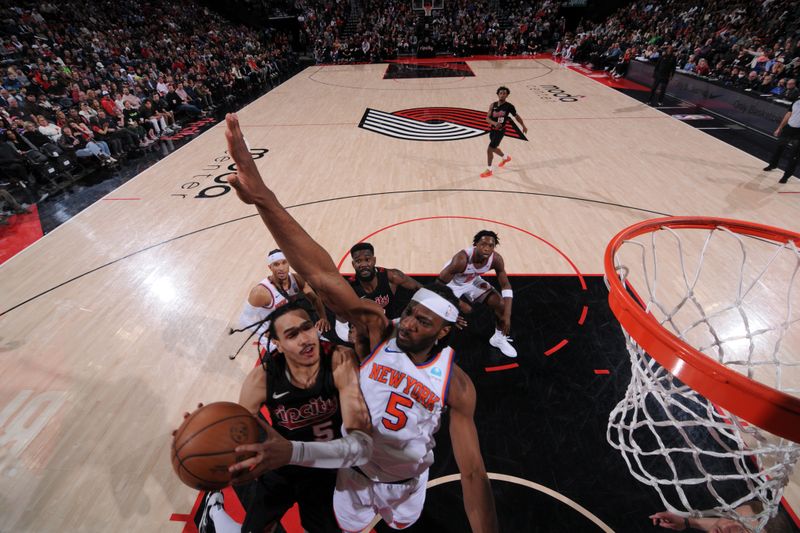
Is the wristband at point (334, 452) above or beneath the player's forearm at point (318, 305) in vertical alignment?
above

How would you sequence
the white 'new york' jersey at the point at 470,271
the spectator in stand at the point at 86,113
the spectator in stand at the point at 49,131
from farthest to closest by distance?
the spectator in stand at the point at 86,113, the spectator in stand at the point at 49,131, the white 'new york' jersey at the point at 470,271

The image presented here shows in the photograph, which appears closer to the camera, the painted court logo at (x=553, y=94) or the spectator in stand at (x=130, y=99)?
the spectator in stand at (x=130, y=99)

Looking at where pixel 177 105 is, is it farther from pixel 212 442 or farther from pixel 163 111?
pixel 212 442

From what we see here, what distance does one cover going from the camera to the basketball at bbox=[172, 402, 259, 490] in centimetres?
149

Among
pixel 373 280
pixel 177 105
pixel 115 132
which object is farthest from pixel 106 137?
pixel 373 280

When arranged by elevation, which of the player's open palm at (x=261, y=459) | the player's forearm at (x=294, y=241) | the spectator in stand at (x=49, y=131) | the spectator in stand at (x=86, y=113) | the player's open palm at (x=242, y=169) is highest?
the player's open palm at (x=242, y=169)

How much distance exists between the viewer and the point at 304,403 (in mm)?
2168

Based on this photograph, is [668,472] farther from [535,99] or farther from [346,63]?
[346,63]

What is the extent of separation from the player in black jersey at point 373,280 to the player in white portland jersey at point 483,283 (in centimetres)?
60

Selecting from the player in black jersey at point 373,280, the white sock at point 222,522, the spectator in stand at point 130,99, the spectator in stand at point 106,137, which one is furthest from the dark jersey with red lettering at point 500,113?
the spectator in stand at point 130,99

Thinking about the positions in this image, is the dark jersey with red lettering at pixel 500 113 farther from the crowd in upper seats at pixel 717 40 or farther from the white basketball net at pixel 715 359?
the crowd in upper seats at pixel 717 40

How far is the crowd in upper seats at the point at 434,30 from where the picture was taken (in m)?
21.6

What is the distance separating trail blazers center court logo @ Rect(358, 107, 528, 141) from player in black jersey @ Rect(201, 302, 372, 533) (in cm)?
878

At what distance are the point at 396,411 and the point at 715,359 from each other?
254 centimetres
